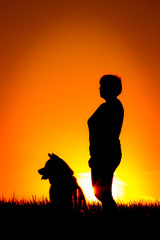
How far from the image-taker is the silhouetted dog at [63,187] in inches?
239

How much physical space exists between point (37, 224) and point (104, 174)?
1.16 meters

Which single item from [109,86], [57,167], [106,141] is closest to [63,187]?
[57,167]

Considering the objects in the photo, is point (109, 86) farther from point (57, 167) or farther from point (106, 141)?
point (57, 167)

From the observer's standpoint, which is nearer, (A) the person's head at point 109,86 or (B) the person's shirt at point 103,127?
(B) the person's shirt at point 103,127

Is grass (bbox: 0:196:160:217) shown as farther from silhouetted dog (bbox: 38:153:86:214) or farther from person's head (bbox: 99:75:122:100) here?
person's head (bbox: 99:75:122:100)

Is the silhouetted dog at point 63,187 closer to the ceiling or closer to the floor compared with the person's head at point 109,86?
closer to the floor

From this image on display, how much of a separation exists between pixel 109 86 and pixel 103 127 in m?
0.54

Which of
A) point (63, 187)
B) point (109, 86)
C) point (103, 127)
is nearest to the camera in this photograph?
point (103, 127)

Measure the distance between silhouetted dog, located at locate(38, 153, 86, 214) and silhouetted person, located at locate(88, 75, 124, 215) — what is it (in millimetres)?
1096

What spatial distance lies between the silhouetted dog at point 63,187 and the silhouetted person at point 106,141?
3.59ft

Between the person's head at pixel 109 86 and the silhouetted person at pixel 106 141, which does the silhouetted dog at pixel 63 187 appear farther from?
the person's head at pixel 109 86

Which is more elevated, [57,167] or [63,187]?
[57,167]

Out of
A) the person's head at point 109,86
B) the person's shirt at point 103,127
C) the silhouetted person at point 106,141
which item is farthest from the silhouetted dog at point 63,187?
the person's head at point 109,86

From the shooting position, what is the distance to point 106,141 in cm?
499
